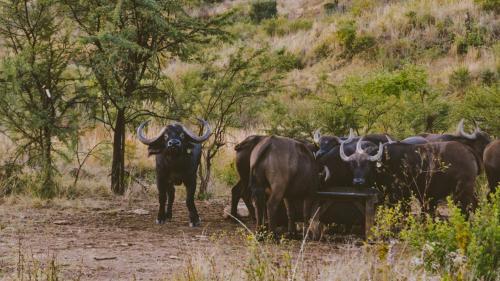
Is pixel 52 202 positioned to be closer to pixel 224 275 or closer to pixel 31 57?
pixel 31 57

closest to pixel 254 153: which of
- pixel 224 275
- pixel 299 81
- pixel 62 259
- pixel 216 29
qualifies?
pixel 62 259

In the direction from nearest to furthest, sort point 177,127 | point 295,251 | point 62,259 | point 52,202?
point 62,259 → point 295,251 → point 177,127 → point 52,202

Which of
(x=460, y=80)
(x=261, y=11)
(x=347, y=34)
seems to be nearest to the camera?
(x=460, y=80)

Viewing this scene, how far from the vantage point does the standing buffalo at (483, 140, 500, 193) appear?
10.6m

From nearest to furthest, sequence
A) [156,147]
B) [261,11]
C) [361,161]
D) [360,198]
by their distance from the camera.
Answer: [360,198] → [361,161] → [156,147] → [261,11]

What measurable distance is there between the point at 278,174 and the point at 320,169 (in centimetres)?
137

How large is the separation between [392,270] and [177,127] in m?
5.55

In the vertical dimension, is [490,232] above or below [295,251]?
above

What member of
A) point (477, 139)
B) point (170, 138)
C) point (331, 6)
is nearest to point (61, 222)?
point (170, 138)

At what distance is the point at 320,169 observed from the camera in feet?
33.9

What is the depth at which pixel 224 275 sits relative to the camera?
19.7ft

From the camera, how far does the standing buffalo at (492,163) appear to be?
1056 centimetres

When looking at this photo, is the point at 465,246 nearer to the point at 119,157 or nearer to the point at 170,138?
the point at 170,138

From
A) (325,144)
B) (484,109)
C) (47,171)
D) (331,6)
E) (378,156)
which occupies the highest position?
(331,6)
